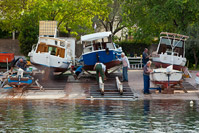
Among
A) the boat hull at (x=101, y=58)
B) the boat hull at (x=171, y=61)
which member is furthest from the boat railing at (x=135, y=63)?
the boat hull at (x=101, y=58)

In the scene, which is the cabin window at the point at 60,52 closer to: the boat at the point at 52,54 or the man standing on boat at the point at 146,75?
the boat at the point at 52,54

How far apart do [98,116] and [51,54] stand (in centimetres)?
1772

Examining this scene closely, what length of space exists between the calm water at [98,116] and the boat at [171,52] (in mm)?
12971

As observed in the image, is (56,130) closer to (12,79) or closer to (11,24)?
(12,79)

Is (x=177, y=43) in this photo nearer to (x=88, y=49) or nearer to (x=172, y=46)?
(x=172, y=46)

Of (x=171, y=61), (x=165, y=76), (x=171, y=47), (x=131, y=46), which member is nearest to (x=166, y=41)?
(x=171, y=47)

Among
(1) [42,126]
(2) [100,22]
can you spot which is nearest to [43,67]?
(1) [42,126]

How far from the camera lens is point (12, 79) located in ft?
90.8

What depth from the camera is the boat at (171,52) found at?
37.6 meters

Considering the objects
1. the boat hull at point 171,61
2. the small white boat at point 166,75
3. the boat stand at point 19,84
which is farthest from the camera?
the boat hull at point 171,61

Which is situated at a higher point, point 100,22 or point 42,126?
point 100,22

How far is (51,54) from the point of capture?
3725 centimetres

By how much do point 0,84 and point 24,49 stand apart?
24.2 m

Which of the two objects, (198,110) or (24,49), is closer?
(198,110)
